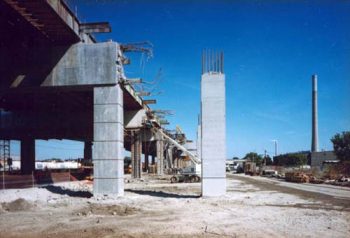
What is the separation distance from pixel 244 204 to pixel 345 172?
34272 millimetres

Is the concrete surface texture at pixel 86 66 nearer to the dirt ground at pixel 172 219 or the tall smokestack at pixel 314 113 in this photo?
the dirt ground at pixel 172 219

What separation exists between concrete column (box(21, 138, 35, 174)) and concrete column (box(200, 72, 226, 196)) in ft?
103

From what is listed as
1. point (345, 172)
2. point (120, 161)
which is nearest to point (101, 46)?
point (120, 161)

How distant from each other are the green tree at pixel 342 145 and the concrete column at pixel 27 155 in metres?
67.8

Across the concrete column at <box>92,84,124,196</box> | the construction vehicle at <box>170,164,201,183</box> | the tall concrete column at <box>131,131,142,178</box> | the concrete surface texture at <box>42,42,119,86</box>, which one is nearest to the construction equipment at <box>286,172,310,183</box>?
the construction vehicle at <box>170,164,201,183</box>

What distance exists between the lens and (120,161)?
22.6m

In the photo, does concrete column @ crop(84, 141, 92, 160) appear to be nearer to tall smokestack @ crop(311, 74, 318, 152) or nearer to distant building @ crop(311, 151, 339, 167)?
tall smokestack @ crop(311, 74, 318, 152)

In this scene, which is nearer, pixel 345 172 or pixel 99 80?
pixel 99 80

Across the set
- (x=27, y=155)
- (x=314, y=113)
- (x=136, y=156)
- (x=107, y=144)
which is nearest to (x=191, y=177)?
(x=136, y=156)

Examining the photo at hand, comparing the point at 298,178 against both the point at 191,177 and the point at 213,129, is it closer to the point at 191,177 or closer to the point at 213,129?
the point at 191,177

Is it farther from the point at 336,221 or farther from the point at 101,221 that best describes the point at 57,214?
the point at 336,221

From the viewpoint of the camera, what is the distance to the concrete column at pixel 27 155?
4634cm

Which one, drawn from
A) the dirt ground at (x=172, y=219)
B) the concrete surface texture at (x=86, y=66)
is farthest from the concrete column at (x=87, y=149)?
the dirt ground at (x=172, y=219)

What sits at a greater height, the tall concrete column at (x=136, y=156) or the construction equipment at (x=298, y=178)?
the tall concrete column at (x=136, y=156)
